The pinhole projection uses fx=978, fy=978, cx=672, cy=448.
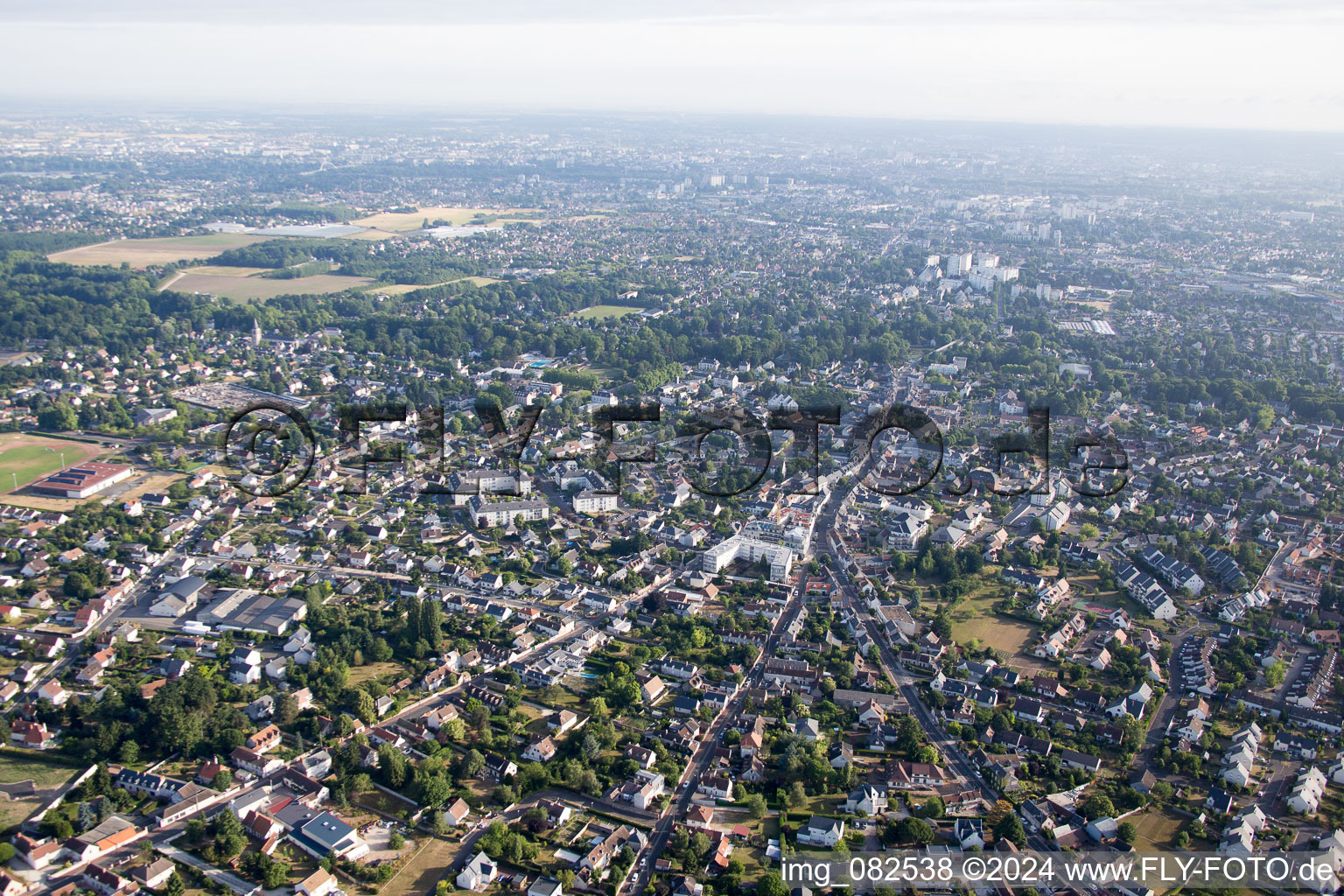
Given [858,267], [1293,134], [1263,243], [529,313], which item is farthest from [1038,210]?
[1293,134]

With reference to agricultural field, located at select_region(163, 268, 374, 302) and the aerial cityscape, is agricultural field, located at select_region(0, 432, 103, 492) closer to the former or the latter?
the aerial cityscape

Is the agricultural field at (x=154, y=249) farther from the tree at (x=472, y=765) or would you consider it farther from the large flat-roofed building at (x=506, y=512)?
the tree at (x=472, y=765)

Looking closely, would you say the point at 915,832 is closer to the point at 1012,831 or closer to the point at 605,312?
the point at 1012,831

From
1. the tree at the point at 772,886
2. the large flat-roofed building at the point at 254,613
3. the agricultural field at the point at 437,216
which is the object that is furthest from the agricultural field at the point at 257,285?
the tree at the point at 772,886

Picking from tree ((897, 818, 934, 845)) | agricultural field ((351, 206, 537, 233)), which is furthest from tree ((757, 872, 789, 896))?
agricultural field ((351, 206, 537, 233))

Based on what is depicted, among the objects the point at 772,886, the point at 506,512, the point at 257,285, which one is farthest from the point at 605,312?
the point at 772,886

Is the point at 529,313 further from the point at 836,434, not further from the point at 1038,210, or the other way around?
the point at 1038,210
